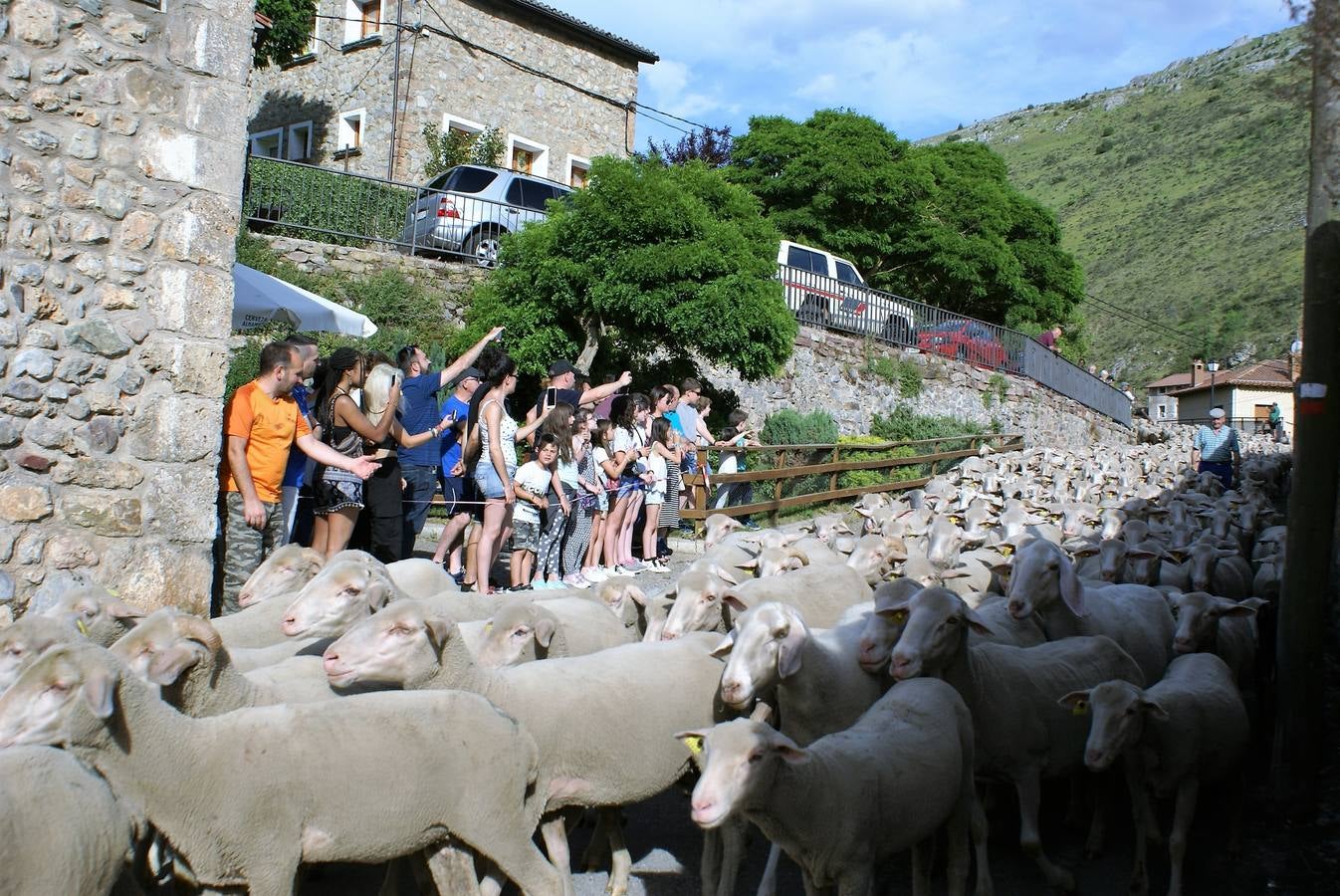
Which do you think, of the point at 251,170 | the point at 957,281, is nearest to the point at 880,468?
the point at 251,170

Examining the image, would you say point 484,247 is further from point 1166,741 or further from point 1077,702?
point 1166,741

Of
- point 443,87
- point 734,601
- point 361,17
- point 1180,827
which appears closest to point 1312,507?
point 1180,827

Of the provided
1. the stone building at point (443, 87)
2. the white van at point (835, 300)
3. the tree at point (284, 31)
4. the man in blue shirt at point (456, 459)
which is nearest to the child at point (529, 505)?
the man in blue shirt at point (456, 459)

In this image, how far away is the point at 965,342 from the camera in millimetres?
26359

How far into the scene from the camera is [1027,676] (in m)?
5.07

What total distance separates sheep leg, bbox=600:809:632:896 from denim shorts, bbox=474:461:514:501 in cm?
397

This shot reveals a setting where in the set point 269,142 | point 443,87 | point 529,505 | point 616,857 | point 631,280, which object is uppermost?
point 443,87

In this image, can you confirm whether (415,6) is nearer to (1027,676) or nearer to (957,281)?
(957,281)

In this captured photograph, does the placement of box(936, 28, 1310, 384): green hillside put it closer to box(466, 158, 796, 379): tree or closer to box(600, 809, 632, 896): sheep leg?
box(466, 158, 796, 379): tree

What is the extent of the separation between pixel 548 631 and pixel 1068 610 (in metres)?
2.91

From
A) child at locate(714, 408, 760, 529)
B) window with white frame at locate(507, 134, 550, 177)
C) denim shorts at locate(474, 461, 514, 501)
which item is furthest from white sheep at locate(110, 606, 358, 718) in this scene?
window with white frame at locate(507, 134, 550, 177)

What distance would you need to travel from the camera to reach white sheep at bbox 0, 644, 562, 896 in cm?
320

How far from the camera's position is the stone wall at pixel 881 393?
21031 mm

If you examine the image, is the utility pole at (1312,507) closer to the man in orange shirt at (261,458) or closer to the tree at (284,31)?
the man in orange shirt at (261,458)
